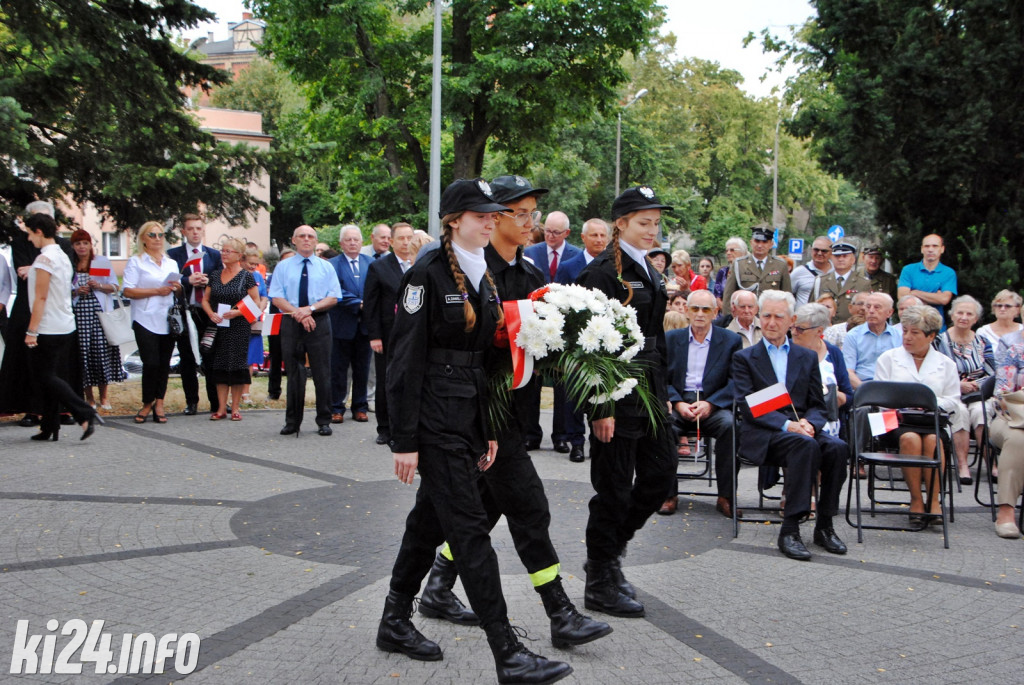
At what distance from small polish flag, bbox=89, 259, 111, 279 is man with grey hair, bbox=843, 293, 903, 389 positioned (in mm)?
8148

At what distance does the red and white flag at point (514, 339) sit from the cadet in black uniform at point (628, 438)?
62 centimetres

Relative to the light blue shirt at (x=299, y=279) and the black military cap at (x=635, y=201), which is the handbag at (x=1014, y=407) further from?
the light blue shirt at (x=299, y=279)

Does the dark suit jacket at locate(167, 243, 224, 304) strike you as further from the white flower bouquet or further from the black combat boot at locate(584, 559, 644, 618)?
the white flower bouquet

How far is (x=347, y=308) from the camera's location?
12.0 m

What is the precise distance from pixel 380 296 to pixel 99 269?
138 inches

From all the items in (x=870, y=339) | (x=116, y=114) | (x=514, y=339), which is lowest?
(x=870, y=339)

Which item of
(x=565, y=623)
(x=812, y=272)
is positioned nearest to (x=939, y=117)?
(x=812, y=272)

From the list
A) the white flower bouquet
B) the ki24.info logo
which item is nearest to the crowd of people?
the white flower bouquet

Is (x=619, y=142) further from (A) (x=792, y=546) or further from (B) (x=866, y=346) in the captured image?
(A) (x=792, y=546)

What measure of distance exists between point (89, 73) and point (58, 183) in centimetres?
153

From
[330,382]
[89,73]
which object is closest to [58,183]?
[89,73]

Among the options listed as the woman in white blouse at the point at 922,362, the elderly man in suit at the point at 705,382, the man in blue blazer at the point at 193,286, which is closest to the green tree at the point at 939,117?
the woman in white blouse at the point at 922,362

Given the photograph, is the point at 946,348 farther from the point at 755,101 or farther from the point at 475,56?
the point at 755,101

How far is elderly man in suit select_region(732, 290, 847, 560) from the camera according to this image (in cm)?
686
